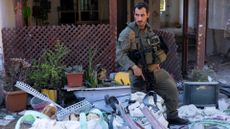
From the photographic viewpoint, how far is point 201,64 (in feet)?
23.6

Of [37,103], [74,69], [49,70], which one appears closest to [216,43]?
[74,69]

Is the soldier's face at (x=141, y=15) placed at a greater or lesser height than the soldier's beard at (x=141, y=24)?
greater

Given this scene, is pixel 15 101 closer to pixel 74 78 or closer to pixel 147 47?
pixel 74 78

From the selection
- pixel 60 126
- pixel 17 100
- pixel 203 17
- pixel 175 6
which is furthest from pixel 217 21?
pixel 175 6

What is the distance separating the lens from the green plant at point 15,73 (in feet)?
20.8

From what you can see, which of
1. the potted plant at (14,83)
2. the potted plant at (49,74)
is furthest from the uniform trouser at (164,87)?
the potted plant at (14,83)

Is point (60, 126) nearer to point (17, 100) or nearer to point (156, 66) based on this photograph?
point (156, 66)

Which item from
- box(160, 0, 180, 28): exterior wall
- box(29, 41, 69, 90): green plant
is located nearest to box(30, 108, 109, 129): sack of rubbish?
box(29, 41, 69, 90): green plant

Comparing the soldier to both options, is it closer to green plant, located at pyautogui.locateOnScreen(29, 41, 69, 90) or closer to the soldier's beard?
the soldier's beard

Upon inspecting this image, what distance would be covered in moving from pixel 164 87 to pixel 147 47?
2.07 ft

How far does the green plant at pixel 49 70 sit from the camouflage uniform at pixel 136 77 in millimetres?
1854

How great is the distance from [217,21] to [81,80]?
5.24 metres

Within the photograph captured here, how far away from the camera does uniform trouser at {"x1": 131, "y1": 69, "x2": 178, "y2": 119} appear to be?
191 inches

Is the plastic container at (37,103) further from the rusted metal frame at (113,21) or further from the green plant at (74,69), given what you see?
the rusted metal frame at (113,21)
